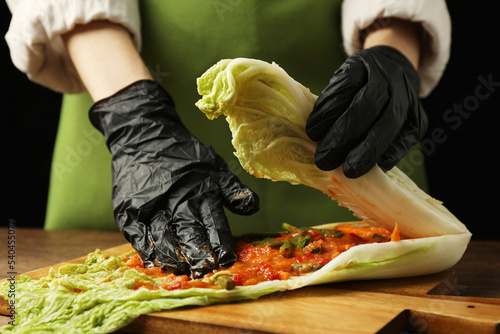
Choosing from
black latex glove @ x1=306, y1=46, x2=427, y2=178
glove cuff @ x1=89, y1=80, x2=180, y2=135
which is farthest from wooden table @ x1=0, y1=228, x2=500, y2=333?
glove cuff @ x1=89, y1=80, x2=180, y2=135

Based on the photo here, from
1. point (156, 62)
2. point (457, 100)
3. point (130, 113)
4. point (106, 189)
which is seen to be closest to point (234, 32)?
point (156, 62)

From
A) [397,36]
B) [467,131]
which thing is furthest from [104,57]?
[467,131]

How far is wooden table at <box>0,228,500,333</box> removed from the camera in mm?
1416

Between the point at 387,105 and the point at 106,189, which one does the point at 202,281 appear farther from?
the point at 106,189

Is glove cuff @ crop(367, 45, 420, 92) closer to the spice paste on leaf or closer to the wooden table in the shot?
the spice paste on leaf

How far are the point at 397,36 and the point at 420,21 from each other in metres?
A: 0.13

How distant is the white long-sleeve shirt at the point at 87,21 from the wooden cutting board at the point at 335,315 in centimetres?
133

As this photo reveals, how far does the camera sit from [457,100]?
3.68 metres

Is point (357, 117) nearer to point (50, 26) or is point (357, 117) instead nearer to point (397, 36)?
point (397, 36)

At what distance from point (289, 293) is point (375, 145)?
56 centimetres

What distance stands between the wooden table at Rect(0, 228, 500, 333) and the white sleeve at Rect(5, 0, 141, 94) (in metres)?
0.89

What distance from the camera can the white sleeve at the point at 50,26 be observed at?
237 cm

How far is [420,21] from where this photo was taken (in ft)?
8.47

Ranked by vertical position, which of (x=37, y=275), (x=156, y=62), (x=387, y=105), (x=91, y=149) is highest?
(x=156, y=62)
